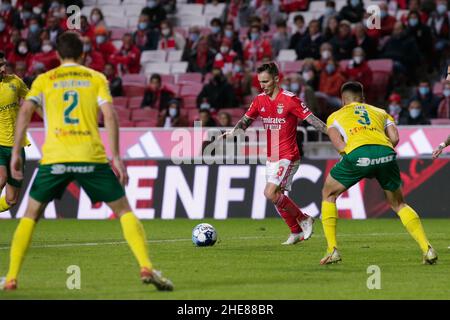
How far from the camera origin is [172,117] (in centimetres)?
2484

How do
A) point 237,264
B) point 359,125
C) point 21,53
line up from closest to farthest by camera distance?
point 359,125 < point 237,264 < point 21,53

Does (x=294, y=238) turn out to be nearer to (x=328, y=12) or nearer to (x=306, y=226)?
(x=306, y=226)

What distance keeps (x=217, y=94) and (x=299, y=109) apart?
33.9 ft

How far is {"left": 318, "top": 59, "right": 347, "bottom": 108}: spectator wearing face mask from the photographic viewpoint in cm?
2402

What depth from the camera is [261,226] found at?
1878 cm

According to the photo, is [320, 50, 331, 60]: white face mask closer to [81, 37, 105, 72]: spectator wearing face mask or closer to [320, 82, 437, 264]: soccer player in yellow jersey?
[81, 37, 105, 72]: spectator wearing face mask

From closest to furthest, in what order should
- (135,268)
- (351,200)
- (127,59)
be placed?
1. (135,268)
2. (351,200)
3. (127,59)

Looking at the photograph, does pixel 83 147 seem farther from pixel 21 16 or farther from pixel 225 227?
pixel 21 16

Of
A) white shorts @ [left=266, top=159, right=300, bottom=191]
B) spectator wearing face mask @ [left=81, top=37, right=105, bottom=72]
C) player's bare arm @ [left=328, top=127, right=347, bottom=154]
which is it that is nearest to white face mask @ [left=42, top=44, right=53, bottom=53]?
spectator wearing face mask @ [left=81, top=37, right=105, bottom=72]

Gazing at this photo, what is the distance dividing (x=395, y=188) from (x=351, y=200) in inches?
321

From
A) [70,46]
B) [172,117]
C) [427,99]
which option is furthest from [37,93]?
[172,117]

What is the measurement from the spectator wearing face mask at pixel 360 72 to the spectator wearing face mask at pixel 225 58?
3.09 meters

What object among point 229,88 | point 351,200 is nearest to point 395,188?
point 351,200

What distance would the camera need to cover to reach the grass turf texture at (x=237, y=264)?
9914 mm
